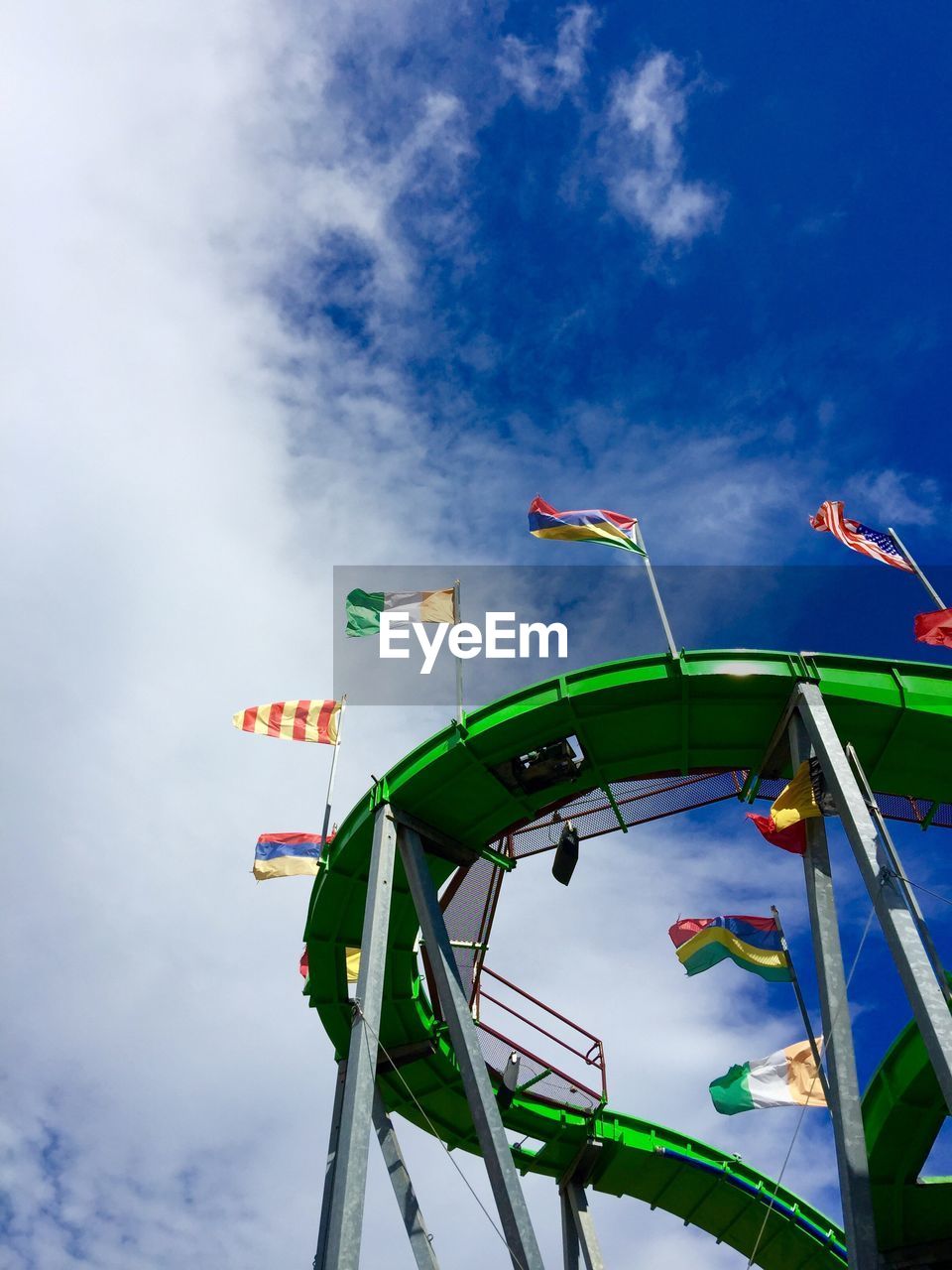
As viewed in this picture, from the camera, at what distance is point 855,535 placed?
19344 millimetres

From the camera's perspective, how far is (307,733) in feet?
68.4

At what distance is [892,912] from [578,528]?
9735 millimetres

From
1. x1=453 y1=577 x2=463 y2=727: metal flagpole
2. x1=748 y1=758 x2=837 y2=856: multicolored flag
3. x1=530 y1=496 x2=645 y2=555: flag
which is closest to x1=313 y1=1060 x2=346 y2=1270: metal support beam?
x1=453 y1=577 x2=463 y2=727: metal flagpole

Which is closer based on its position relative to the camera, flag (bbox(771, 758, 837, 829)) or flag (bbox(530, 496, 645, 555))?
flag (bbox(771, 758, 837, 829))

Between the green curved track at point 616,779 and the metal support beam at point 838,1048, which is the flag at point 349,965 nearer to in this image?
the green curved track at point 616,779

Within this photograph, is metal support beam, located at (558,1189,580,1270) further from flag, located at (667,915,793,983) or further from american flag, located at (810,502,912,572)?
american flag, located at (810,502,912,572)

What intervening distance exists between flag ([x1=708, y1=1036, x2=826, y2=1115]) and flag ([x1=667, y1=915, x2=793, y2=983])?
156 cm

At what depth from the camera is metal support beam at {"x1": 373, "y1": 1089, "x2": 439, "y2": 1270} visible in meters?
17.9

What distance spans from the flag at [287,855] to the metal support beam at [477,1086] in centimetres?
283

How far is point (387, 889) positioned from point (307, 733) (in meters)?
5.55

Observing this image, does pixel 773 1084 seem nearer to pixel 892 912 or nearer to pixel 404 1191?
pixel 404 1191

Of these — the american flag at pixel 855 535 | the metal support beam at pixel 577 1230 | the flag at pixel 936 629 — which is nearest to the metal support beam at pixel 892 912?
the flag at pixel 936 629

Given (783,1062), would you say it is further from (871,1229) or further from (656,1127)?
(871,1229)

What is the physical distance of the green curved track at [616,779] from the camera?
1608 cm
